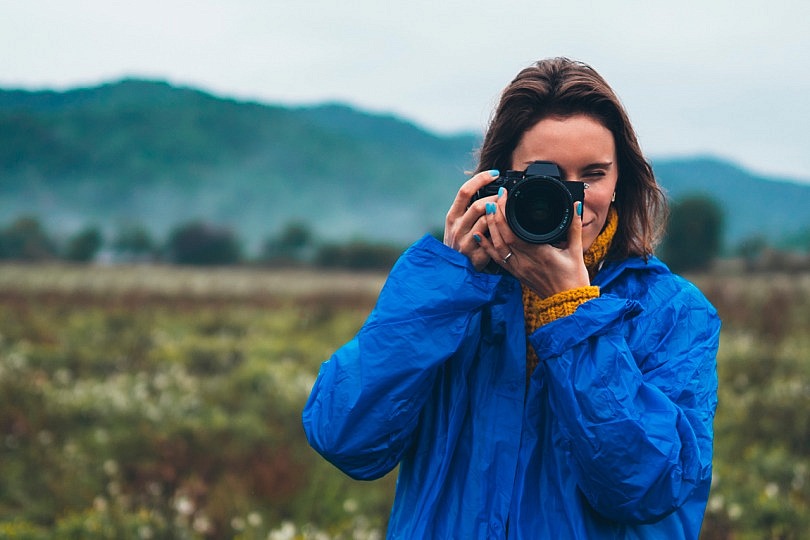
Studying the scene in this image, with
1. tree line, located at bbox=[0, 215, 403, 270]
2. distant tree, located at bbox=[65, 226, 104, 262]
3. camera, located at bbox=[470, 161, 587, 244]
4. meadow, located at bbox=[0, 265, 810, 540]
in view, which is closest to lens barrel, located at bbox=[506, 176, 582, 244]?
camera, located at bbox=[470, 161, 587, 244]

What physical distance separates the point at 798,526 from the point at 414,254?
342 centimetres

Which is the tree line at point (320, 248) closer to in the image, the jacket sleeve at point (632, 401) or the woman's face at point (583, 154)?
the woman's face at point (583, 154)

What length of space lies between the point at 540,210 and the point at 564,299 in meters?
0.19

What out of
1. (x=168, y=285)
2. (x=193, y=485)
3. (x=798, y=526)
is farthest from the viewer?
(x=168, y=285)

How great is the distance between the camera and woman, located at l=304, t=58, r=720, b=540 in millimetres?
1128

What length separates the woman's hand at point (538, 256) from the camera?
4.13ft

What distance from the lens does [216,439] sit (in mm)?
4934

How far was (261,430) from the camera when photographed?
5168mm

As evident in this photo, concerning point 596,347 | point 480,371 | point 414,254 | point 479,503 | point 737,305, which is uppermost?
point 414,254

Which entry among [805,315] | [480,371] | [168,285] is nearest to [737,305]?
[805,315]

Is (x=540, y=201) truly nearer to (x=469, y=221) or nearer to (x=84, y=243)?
(x=469, y=221)

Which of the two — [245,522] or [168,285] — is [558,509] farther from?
[168,285]

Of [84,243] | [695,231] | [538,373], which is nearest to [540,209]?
[538,373]

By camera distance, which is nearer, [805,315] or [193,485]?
[193,485]
